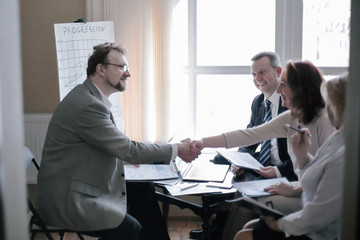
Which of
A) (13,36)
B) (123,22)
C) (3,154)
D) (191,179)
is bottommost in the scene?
(191,179)

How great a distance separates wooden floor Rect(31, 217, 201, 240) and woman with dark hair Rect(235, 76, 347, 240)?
5.47ft

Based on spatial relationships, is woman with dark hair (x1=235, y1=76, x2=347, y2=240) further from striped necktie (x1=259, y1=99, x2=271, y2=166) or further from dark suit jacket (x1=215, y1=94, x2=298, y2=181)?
striped necktie (x1=259, y1=99, x2=271, y2=166)

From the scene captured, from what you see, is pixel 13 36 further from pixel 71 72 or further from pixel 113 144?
pixel 71 72

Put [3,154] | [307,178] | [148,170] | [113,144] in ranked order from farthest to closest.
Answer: [148,170] → [113,144] → [307,178] → [3,154]

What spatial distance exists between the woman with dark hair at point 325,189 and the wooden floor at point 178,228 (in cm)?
167

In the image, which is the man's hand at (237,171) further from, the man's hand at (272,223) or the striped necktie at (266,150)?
the man's hand at (272,223)

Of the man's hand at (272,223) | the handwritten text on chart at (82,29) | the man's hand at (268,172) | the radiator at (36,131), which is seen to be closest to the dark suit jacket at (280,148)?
the man's hand at (268,172)

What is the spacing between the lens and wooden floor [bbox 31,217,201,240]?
3.25m

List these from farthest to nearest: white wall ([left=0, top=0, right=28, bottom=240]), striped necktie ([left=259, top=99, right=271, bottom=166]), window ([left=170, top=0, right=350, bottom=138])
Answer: window ([left=170, top=0, right=350, bottom=138]) < striped necktie ([left=259, top=99, right=271, bottom=166]) < white wall ([left=0, top=0, right=28, bottom=240])

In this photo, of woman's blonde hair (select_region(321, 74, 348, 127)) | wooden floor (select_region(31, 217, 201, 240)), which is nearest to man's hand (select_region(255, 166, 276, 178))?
woman's blonde hair (select_region(321, 74, 348, 127))

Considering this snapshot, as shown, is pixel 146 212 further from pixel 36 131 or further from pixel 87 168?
pixel 36 131

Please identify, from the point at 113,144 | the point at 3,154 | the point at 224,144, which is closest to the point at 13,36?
the point at 3,154

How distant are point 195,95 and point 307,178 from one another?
6.91 ft

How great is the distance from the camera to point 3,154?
0.64 meters
